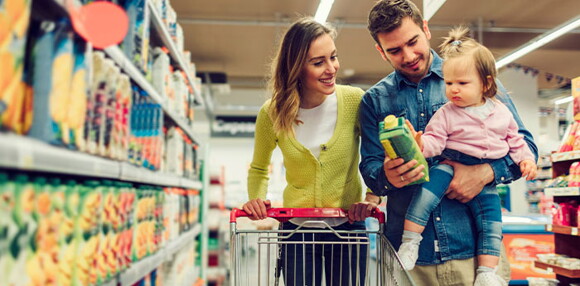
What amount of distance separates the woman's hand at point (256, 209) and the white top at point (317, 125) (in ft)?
1.01

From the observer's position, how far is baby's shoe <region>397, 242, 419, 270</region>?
5.42 feet

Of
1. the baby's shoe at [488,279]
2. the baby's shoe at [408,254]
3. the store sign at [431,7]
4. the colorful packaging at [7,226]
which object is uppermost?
the store sign at [431,7]

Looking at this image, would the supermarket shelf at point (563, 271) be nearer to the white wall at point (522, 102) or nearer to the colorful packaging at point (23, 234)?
the colorful packaging at point (23, 234)

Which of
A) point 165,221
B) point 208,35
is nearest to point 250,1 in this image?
point 208,35

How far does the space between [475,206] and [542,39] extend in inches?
281

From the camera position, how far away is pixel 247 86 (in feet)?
46.5

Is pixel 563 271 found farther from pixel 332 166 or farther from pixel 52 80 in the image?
A: pixel 52 80

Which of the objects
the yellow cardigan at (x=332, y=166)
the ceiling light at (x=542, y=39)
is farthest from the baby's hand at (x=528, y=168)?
the ceiling light at (x=542, y=39)

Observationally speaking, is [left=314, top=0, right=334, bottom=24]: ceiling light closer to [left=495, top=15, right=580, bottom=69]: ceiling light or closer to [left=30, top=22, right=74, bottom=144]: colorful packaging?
[left=495, top=15, right=580, bottom=69]: ceiling light

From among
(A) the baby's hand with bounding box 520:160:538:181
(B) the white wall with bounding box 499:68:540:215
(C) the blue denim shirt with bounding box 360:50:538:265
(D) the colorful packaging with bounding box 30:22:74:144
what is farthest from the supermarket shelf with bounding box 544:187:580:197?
(B) the white wall with bounding box 499:68:540:215

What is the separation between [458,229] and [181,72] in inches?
116

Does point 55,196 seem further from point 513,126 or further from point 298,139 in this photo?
point 513,126

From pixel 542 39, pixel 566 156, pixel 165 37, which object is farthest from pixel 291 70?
pixel 542 39

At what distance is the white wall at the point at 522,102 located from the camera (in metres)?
9.38
